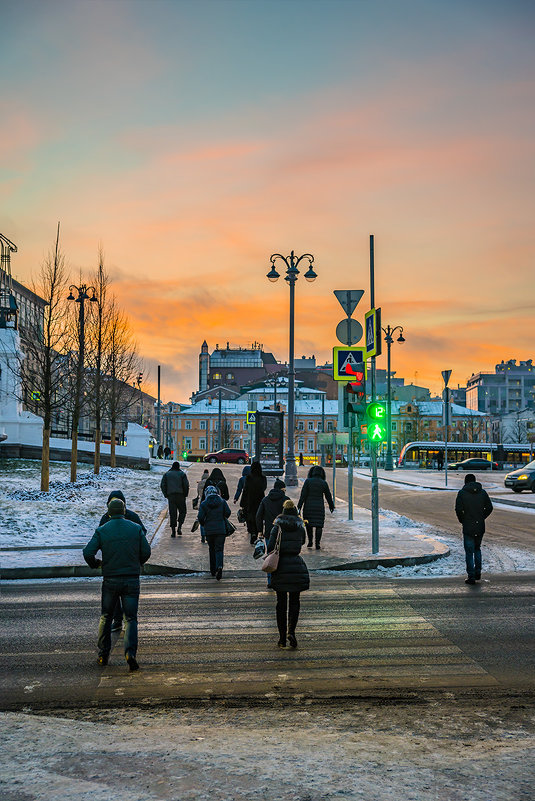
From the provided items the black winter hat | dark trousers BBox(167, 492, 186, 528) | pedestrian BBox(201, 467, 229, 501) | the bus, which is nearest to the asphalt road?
the black winter hat

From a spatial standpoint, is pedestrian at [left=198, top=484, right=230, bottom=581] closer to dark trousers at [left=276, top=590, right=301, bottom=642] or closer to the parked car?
dark trousers at [left=276, top=590, right=301, bottom=642]

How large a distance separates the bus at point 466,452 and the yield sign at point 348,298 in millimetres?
62199

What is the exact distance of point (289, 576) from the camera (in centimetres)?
832

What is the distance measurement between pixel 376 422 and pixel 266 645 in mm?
7629

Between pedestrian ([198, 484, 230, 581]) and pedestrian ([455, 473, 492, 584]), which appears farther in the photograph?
pedestrian ([198, 484, 230, 581])

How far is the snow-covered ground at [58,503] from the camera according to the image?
56.7 feet

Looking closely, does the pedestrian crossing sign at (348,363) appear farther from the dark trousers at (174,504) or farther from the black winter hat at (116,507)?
the black winter hat at (116,507)

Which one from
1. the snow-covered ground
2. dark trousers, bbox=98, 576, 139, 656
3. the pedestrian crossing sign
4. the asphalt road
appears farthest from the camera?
the snow-covered ground

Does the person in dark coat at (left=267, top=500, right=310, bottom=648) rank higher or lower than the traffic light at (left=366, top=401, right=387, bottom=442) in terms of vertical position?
lower

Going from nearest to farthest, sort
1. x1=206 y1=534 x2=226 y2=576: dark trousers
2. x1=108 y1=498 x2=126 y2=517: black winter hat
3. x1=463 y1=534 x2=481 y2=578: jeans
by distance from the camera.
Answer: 1. x1=108 y1=498 x2=126 y2=517: black winter hat
2. x1=463 y1=534 x2=481 y2=578: jeans
3. x1=206 y1=534 x2=226 y2=576: dark trousers

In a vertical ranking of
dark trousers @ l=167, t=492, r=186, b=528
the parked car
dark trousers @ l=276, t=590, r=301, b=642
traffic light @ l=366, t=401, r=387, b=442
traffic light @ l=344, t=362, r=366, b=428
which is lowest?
dark trousers @ l=276, t=590, r=301, b=642

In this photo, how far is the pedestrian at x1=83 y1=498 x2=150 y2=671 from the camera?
7.62 m

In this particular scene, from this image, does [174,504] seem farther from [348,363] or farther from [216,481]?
[348,363]

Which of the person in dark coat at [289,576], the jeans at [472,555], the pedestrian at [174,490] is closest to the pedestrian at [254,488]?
the pedestrian at [174,490]
